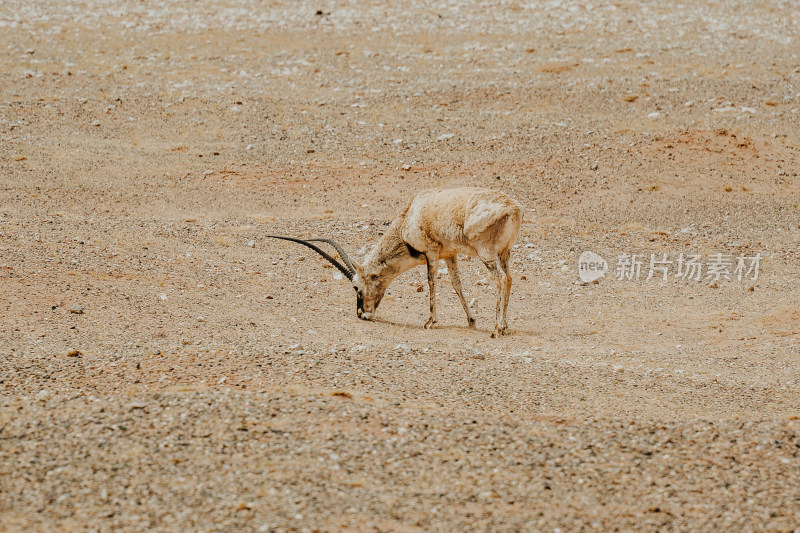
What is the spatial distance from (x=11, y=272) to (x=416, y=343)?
565cm

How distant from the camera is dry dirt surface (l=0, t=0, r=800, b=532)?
23.0 feet

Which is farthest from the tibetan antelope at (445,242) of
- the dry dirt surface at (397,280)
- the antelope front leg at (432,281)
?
the dry dirt surface at (397,280)

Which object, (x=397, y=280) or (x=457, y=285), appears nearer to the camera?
(x=457, y=285)

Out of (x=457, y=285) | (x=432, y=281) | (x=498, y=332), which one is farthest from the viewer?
(x=457, y=285)

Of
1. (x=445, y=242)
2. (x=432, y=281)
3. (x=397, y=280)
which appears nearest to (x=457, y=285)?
(x=432, y=281)

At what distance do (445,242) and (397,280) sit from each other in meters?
3.15

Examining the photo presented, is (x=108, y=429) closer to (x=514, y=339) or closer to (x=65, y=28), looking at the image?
(x=514, y=339)

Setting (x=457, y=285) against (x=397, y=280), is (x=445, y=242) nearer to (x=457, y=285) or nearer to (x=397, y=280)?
(x=457, y=285)

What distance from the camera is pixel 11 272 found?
42.5 ft

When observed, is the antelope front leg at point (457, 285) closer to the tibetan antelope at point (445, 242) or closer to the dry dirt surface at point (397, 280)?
the tibetan antelope at point (445, 242)

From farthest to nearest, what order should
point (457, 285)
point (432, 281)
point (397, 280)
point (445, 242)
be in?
point (397, 280), point (457, 285), point (432, 281), point (445, 242)

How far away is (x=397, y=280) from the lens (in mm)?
15984

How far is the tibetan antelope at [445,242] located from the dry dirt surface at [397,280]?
0.75 metres

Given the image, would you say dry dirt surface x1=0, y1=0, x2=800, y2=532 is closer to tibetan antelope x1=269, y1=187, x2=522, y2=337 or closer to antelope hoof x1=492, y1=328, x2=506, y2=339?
antelope hoof x1=492, y1=328, x2=506, y2=339
